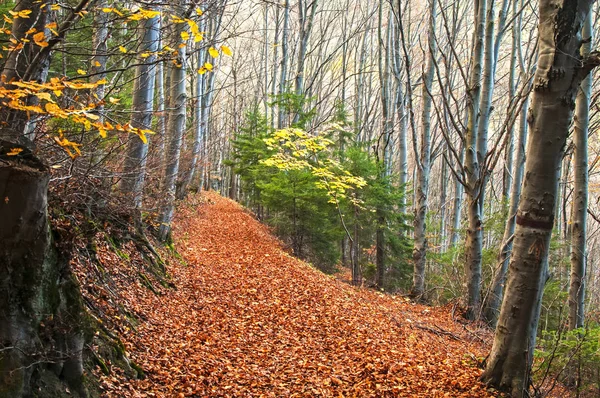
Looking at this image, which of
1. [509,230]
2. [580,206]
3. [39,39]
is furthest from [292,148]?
[39,39]

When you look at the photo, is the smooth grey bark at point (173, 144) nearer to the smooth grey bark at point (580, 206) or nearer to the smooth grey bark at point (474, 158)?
the smooth grey bark at point (474, 158)

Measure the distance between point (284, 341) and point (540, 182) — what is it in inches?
150

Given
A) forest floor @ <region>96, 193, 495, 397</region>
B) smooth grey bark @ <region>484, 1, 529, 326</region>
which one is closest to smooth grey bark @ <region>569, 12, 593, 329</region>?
smooth grey bark @ <region>484, 1, 529, 326</region>

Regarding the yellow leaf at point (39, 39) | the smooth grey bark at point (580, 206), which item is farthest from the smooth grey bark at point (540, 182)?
the yellow leaf at point (39, 39)

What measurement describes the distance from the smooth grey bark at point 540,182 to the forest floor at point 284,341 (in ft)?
1.51

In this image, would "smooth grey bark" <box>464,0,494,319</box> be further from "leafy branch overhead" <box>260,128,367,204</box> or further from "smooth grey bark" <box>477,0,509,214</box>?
"leafy branch overhead" <box>260,128,367,204</box>

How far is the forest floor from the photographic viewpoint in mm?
4195

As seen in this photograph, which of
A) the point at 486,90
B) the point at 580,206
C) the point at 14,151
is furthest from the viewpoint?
the point at 486,90

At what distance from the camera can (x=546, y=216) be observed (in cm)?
369

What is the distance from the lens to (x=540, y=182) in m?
3.68

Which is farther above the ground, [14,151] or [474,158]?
[474,158]

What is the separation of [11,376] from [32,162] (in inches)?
50.7

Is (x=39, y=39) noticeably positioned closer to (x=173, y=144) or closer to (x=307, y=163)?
(x=173, y=144)

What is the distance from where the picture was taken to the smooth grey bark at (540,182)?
3.53 metres
